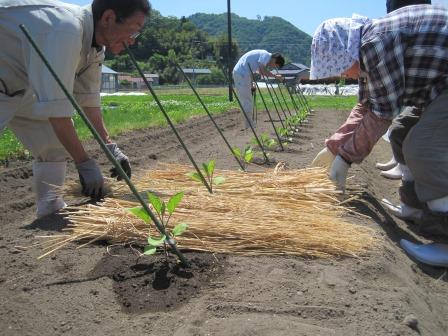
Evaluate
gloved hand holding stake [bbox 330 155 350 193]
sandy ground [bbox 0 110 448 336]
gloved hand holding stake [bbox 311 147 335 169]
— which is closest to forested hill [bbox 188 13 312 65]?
gloved hand holding stake [bbox 311 147 335 169]

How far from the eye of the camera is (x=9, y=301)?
183 centimetres

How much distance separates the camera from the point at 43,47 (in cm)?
233

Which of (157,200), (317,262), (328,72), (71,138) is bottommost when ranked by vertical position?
(317,262)

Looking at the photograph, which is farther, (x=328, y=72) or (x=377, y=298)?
(x=328, y=72)

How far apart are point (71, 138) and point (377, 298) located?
1655 mm

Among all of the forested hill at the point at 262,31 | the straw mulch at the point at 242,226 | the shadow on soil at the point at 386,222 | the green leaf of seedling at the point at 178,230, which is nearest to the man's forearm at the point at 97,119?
the straw mulch at the point at 242,226

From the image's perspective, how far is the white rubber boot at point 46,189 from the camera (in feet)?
9.69

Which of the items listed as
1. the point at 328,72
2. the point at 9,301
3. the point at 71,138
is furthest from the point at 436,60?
the point at 9,301

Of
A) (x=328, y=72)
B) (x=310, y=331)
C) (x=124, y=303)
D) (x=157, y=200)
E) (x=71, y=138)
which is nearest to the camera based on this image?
(x=310, y=331)

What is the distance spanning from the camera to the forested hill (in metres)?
100

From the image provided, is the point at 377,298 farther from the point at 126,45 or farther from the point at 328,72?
the point at 126,45

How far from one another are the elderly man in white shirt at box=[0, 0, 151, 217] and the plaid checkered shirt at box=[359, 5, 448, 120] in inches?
48.9

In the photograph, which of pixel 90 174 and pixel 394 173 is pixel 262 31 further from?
pixel 90 174

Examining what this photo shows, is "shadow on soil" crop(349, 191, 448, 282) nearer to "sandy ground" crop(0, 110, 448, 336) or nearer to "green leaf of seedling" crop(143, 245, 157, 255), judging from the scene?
"sandy ground" crop(0, 110, 448, 336)
